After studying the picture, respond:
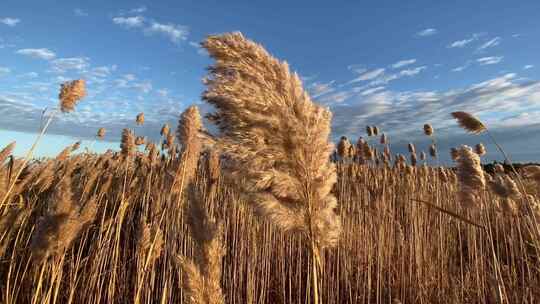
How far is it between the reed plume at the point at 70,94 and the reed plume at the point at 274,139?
1.44m

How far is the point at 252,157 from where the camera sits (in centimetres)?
128

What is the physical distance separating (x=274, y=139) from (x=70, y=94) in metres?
1.73

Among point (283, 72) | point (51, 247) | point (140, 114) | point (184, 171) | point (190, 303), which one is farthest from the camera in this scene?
point (140, 114)

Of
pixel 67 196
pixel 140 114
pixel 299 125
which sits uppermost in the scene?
pixel 140 114

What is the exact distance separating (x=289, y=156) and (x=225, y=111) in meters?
0.30

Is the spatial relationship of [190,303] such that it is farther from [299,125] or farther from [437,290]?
[437,290]

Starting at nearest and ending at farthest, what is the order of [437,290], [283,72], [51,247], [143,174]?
[283,72] → [51,247] → [437,290] → [143,174]

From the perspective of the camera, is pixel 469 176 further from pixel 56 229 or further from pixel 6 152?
pixel 6 152

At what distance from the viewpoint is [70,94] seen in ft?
7.52

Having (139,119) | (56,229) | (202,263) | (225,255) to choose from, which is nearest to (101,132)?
(139,119)

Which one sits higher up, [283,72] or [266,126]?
[283,72]

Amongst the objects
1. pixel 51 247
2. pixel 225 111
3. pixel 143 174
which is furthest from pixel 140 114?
pixel 225 111

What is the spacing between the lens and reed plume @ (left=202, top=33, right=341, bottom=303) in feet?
4.17

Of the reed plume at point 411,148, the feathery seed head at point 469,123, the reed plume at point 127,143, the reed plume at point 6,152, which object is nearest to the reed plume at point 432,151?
the reed plume at point 411,148
